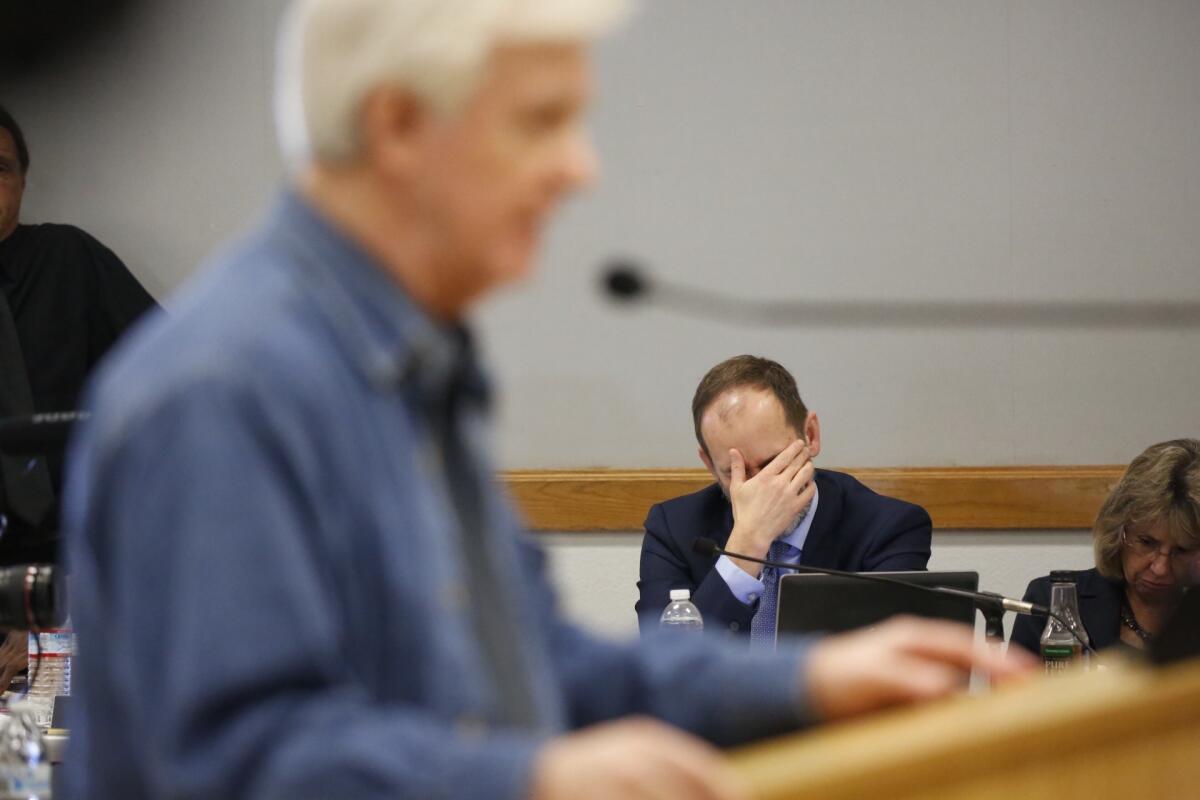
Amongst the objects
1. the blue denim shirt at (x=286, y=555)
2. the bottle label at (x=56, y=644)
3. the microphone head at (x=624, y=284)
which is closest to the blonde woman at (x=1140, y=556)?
the microphone head at (x=624, y=284)

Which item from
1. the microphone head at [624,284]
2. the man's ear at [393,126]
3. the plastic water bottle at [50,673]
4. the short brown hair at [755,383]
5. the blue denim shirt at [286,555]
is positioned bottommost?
the plastic water bottle at [50,673]

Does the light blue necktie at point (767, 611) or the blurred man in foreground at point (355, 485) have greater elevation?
the blurred man in foreground at point (355, 485)

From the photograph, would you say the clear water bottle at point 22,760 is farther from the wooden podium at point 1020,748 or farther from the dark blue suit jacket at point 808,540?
the dark blue suit jacket at point 808,540

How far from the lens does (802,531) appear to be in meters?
3.09

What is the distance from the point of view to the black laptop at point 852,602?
7.89 feet

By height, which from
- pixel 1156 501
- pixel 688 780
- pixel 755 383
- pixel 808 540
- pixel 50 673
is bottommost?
pixel 50 673

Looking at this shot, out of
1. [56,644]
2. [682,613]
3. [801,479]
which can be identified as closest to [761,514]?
[801,479]

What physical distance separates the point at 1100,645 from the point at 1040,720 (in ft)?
7.07

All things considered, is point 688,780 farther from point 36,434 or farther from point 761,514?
point 761,514

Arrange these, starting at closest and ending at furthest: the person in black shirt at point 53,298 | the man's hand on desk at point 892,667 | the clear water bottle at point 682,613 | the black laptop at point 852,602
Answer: the man's hand on desk at point 892,667, the black laptop at point 852,602, the clear water bottle at point 682,613, the person in black shirt at point 53,298

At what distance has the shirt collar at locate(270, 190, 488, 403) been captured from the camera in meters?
0.75

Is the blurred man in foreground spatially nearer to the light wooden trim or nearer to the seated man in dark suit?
the seated man in dark suit

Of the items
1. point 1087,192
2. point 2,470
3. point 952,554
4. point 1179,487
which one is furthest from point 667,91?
point 2,470

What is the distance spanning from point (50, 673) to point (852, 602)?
4.21 feet
